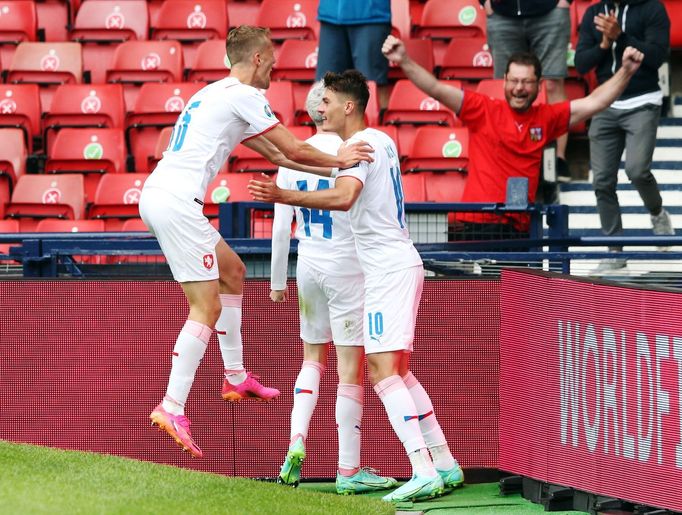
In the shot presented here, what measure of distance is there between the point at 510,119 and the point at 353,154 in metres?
3.09

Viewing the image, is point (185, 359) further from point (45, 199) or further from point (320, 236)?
point (45, 199)

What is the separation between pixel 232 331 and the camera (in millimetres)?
7727

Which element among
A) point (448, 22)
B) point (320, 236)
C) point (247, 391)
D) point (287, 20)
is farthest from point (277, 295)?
point (287, 20)

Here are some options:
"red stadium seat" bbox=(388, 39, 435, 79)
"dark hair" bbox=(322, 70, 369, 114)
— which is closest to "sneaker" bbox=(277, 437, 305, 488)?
"dark hair" bbox=(322, 70, 369, 114)

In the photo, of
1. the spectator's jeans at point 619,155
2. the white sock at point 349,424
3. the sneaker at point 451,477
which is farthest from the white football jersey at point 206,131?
the spectator's jeans at point 619,155

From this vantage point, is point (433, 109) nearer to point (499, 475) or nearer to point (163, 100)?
point (163, 100)

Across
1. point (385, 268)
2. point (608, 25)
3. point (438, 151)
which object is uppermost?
point (608, 25)

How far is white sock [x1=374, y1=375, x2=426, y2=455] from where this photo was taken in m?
7.34

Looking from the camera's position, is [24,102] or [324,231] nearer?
[324,231]

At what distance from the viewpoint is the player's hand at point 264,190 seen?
6797mm

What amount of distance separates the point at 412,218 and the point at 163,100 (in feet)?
16.1

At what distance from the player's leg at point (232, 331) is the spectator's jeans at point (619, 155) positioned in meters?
3.86

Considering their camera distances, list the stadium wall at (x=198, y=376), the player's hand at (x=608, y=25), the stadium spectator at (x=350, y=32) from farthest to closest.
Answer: the stadium spectator at (x=350, y=32) → the player's hand at (x=608, y=25) → the stadium wall at (x=198, y=376)

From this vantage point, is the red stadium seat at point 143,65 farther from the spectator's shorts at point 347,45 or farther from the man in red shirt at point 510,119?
the man in red shirt at point 510,119
